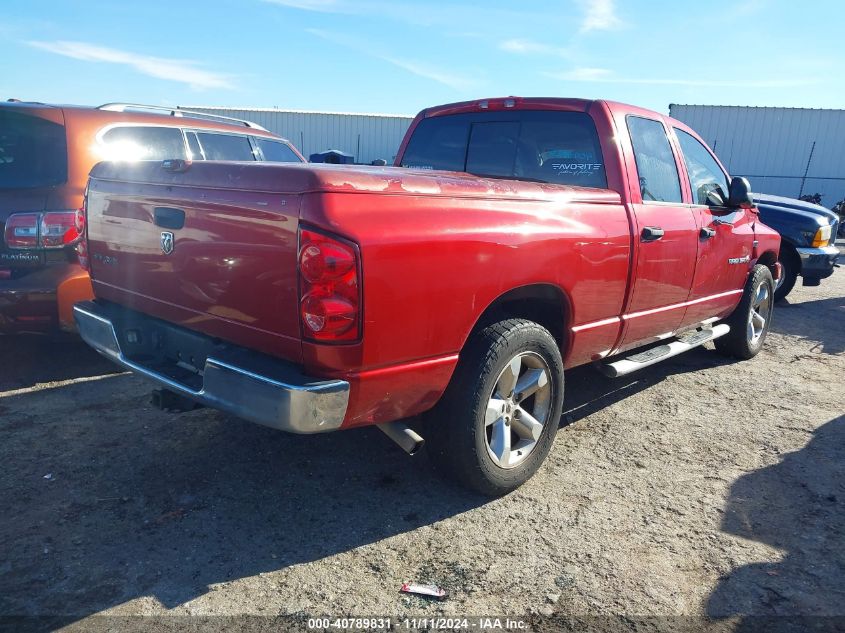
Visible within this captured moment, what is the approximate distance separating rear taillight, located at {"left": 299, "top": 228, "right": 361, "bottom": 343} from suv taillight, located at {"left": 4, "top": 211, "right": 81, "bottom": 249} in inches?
102

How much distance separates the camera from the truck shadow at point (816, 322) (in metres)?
6.48

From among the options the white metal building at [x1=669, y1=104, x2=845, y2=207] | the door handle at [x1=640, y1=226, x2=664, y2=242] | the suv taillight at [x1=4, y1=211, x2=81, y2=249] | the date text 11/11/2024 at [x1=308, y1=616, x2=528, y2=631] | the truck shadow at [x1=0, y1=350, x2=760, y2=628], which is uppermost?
the white metal building at [x1=669, y1=104, x2=845, y2=207]

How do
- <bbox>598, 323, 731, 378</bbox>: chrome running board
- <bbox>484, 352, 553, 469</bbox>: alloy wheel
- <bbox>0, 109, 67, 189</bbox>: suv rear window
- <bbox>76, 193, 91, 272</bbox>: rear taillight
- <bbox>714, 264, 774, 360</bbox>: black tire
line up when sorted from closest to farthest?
<bbox>484, 352, 553, 469</bbox>: alloy wheel → <bbox>76, 193, 91, 272</bbox>: rear taillight → <bbox>598, 323, 731, 378</bbox>: chrome running board → <bbox>0, 109, 67, 189</bbox>: suv rear window → <bbox>714, 264, 774, 360</bbox>: black tire

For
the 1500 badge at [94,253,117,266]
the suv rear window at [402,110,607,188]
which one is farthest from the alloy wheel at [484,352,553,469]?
the 1500 badge at [94,253,117,266]

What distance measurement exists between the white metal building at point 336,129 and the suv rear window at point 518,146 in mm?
22751

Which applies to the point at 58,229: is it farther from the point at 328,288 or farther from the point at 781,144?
the point at 781,144

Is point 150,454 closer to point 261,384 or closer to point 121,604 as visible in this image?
point 121,604

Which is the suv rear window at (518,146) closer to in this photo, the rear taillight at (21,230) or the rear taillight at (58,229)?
the rear taillight at (58,229)

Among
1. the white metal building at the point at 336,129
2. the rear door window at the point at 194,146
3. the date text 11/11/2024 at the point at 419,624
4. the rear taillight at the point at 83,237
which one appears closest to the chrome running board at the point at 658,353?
the date text 11/11/2024 at the point at 419,624

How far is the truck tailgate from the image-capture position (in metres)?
2.30

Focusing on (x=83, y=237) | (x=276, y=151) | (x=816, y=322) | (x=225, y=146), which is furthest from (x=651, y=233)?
(x=816, y=322)

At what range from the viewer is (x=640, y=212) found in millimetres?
3648

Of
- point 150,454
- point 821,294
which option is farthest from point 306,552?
point 821,294

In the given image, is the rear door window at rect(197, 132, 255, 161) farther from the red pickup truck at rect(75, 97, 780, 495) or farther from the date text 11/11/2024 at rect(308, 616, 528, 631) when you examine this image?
the date text 11/11/2024 at rect(308, 616, 528, 631)
